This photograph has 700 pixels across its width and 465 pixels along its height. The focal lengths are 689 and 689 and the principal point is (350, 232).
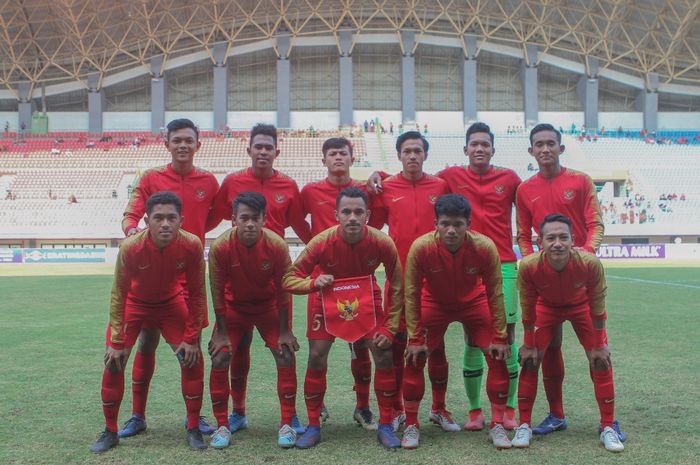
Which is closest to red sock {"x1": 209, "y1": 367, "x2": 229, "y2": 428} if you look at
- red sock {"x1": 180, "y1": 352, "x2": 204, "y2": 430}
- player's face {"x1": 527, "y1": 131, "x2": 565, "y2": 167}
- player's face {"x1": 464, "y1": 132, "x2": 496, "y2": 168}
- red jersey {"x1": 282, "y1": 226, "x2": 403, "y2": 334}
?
red sock {"x1": 180, "y1": 352, "x2": 204, "y2": 430}

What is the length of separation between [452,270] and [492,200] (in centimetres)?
103

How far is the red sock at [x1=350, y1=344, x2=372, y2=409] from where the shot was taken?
5602mm

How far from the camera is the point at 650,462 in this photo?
14.3 ft

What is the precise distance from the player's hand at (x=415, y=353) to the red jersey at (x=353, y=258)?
0.20m

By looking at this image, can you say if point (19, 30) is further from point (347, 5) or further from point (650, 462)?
point (650, 462)

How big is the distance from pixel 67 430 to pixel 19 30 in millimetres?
47081

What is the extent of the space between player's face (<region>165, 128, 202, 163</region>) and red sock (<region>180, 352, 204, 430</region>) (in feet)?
5.44

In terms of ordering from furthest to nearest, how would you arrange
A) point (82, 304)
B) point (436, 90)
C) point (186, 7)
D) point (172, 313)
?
point (436, 90) < point (186, 7) < point (82, 304) < point (172, 313)

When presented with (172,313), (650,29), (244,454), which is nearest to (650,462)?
(244,454)

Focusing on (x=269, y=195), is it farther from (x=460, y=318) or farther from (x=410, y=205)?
(x=460, y=318)

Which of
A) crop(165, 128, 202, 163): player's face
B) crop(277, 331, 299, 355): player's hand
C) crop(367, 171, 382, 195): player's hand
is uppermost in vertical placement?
crop(165, 128, 202, 163): player's face

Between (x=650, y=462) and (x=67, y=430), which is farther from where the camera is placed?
(x=67, y=430)

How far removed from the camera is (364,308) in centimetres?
512

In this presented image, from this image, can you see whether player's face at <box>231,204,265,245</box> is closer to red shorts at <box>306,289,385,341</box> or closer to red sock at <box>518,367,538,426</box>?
red shorts at <box>306,289,385,341</box>
